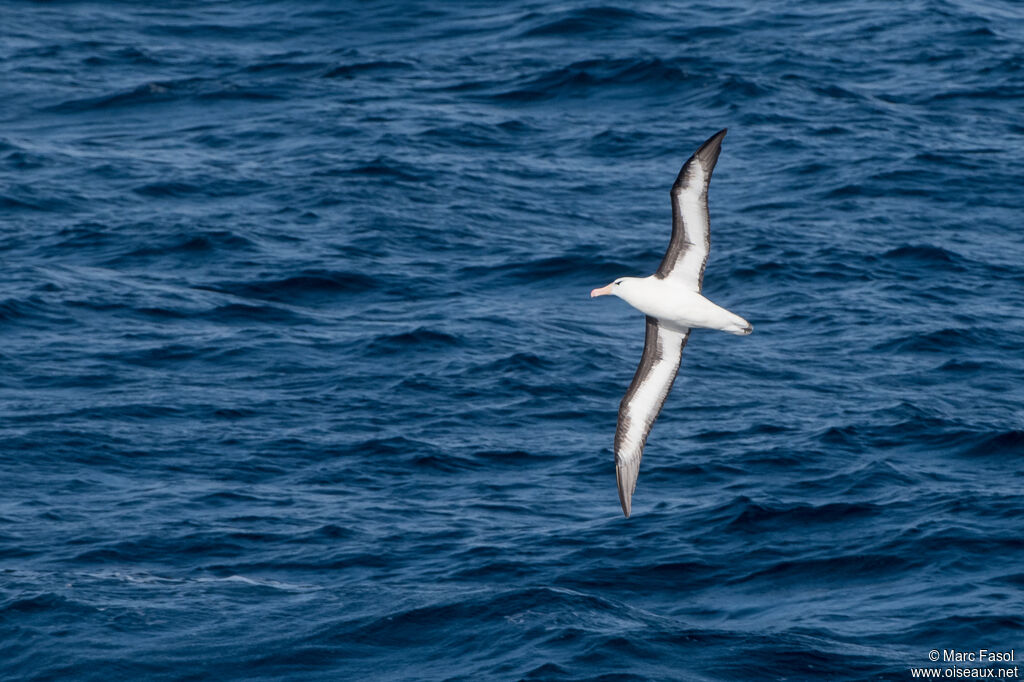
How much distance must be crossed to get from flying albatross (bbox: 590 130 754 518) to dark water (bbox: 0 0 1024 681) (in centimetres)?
573

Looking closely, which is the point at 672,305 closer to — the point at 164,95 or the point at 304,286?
the point at 304,286

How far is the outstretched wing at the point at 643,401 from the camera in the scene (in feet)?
73.7

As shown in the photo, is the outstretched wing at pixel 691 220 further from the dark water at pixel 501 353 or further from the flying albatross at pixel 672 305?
the dark water at pixel 501 353

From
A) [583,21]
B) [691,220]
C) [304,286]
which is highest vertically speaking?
[691,220]

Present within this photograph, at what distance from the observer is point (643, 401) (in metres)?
22.7

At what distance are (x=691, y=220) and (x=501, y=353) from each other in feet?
50.0

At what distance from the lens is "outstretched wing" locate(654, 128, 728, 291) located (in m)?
19.5

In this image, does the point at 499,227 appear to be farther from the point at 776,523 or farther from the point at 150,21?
the point at 150,21

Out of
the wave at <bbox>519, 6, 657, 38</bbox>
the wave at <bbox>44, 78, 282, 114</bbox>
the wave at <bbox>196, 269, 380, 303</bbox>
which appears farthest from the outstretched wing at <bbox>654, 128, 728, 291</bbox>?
the wave at <bbox>519, 6, 657, 38</bbox>

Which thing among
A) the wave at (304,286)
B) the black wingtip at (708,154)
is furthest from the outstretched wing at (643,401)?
the wave at (304,286)

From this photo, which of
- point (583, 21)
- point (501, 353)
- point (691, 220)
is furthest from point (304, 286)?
point (691, 220)

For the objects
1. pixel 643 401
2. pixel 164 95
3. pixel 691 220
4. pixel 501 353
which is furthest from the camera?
pixel 164 95

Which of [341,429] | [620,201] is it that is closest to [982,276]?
[620,201]

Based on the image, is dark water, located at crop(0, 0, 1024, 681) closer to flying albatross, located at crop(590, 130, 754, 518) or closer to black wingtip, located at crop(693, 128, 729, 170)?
flying albatross, located at crop(590, 130, 754, 518)
